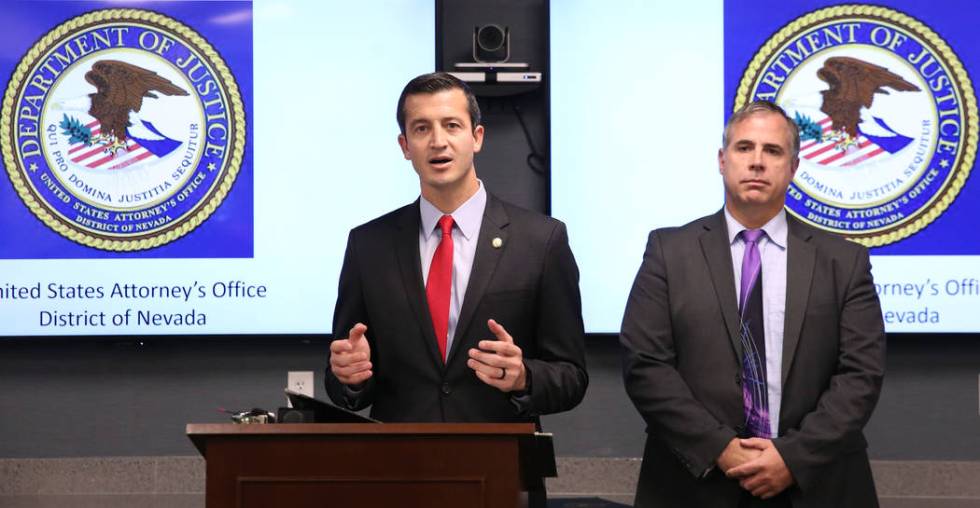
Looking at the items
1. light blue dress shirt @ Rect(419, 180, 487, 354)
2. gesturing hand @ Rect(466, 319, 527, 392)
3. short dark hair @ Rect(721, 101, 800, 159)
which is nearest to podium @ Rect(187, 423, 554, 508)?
gesturing hand @ Rect(466, 319, 527, 392)

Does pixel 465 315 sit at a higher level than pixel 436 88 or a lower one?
lower

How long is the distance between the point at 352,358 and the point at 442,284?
1.18 feet

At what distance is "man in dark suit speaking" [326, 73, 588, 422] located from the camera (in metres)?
2.62

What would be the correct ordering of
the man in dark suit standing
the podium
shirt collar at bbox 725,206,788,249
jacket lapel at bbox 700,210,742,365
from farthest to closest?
shirt collar at bbox 725,206,788,249, jacket lapel at bbox 700,210,742,365, the man in dark suit standing, the podium

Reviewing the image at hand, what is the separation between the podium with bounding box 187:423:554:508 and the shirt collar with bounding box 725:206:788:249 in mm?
1030

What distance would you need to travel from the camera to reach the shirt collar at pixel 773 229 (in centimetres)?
281

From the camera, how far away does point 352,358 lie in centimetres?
240

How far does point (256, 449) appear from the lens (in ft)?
6.66

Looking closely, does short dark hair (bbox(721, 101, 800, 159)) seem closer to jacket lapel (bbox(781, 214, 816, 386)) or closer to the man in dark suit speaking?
jacket lapel (bbox(781, 214, 816, 386))

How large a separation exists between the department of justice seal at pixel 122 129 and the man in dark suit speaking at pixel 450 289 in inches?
67.0

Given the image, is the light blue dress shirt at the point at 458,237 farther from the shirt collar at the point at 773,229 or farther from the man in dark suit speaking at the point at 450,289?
the shirt collar at the point at 773,229

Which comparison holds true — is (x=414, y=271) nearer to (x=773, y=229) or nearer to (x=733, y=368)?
(x=733, y=368)

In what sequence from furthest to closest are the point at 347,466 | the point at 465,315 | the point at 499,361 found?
the point at 465,315 → the point at 499,361 → the point at 347,466

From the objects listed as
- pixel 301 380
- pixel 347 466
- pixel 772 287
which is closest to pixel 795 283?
pixel 772 287
